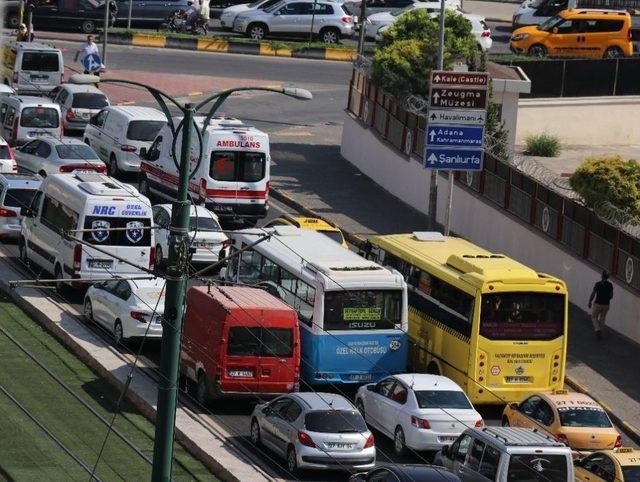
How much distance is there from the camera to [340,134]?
52.9m

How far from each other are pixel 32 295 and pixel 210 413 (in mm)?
7554

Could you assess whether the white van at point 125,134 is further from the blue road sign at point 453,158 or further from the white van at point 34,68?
the blue road sign at point 453,158

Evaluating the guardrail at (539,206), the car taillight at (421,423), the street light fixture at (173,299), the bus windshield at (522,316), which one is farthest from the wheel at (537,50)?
the street light fixture at (173,299)

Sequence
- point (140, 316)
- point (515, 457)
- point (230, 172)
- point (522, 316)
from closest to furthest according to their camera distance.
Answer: point (515, 457), point (522, 316), point (140, 316), point (230, 172)

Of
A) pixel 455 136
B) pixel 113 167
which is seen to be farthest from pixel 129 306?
pixel 113 167

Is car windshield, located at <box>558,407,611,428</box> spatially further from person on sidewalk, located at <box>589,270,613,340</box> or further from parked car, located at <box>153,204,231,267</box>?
parked car, located at <box>153,204,231,267</box>

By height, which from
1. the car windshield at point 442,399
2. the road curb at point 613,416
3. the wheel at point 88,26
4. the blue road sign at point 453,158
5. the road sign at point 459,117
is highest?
the wheel at point 88,26

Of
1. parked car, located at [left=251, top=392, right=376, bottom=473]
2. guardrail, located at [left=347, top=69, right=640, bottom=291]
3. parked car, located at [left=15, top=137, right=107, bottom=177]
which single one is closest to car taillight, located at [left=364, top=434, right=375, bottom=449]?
parked car, located at [left=251, top=392, right=376, bottom=473]

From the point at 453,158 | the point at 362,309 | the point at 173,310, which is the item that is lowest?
the point at 362,309

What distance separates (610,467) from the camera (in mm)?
23516

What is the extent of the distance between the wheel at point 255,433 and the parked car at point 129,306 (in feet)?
12.7

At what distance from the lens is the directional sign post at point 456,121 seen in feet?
116

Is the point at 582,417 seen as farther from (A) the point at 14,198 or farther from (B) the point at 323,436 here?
(A) the point at 14,198

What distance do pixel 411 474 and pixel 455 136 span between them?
15.4m
